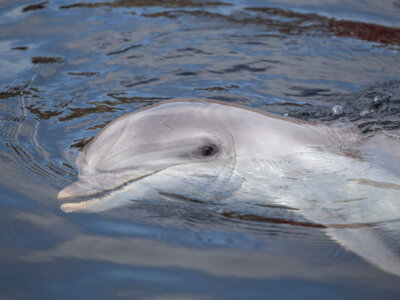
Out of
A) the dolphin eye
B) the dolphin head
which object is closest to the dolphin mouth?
the dolphin head

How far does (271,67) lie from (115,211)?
4770mm

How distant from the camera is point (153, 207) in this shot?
4.33 meters

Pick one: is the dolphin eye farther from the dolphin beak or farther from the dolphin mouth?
the dolphin beak

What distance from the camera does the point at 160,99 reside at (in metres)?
6.95

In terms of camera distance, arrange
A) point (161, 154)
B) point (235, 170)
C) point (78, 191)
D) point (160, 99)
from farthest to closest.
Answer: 1. point (160, 99)
2. point (235, 170)
3. point (161, 154)
4. point (78, 191)

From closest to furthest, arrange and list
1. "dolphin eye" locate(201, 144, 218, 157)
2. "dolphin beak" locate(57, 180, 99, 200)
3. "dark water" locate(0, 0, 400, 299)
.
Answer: "dark water" locate(0, 0, 400, 299)
"dolphin beak" locate(57, 180, 99, 200)
"dolphin eye" locate(201, 144, 218, 157)

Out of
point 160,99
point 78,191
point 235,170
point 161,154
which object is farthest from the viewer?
point 160,99

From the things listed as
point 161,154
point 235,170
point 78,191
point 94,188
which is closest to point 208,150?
point 235,170

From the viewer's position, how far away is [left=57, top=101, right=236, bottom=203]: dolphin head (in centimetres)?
426

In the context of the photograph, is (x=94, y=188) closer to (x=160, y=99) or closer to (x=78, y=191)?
(x=78, y=191)

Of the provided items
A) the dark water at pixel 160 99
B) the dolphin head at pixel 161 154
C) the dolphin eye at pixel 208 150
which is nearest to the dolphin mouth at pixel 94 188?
the dolphin head at pixel 161 154

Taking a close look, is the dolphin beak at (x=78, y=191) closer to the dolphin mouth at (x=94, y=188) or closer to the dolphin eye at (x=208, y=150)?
the dolphin mouth at (x=94, y=188)

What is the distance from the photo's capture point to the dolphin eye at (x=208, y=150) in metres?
4.41

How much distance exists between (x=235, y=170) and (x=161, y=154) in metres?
0.67
